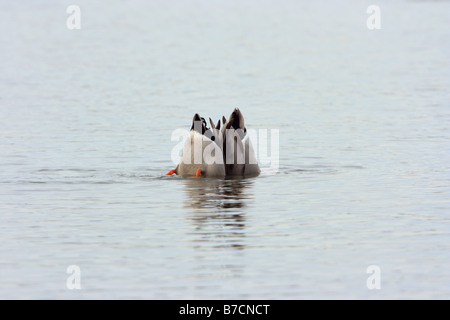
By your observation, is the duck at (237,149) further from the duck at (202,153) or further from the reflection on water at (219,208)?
the reflection on water at (219,208)

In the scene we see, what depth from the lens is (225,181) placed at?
19188 millimetres

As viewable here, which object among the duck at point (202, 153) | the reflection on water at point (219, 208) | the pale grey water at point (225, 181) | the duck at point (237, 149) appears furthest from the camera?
the duck at point (237, 149)

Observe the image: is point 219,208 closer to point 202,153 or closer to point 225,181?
point 225,181

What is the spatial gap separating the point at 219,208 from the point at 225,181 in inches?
107

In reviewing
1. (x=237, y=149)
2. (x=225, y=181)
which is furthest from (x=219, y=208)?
(x=237, y=149)

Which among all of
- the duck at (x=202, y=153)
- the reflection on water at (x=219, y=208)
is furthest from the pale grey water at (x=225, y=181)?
the duck at (x=202, y=153)

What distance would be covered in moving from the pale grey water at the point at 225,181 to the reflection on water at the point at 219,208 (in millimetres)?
42

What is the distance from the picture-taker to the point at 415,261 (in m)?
13.0

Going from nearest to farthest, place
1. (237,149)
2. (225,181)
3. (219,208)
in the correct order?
(219,208) < (225,181) < (237,149)

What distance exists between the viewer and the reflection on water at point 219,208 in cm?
1427

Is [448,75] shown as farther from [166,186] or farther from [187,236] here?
[187,236]

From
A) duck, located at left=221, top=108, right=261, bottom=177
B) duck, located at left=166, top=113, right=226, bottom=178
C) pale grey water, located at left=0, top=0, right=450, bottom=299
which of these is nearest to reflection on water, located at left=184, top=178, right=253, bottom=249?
pale grey water, located at left=0, top=0, right=450, bottom=299

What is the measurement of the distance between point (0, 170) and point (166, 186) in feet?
11.4

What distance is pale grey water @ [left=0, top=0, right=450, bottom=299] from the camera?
12531 mm
